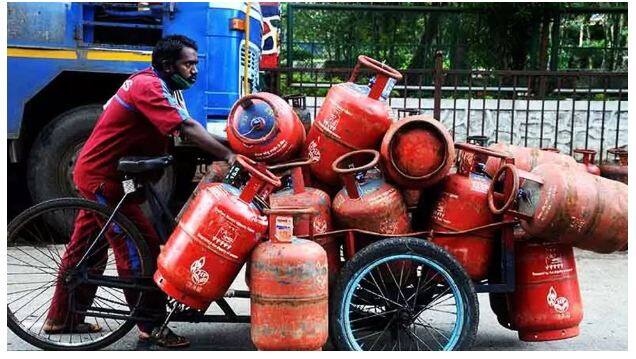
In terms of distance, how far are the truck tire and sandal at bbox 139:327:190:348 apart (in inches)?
98.7

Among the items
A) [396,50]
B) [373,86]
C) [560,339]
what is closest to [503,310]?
[560,339]

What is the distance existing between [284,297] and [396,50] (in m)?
7.12

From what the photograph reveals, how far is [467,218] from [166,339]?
1.61 m

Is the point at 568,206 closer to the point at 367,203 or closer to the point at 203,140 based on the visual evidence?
the point at 367,203

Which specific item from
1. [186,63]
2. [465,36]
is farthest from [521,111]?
[186,63]

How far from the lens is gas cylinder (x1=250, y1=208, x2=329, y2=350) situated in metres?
3.20

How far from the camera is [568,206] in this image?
341 cm

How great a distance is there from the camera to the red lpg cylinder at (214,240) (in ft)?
10.6

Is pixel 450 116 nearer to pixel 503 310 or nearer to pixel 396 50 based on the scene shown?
pixel 396 50

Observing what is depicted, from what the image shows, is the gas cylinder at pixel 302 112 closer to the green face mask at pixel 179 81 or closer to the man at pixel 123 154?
the green face mask at pixel 179 81

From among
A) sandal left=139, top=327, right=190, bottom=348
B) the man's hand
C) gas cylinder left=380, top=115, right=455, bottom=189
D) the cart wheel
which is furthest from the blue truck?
the cart wheel

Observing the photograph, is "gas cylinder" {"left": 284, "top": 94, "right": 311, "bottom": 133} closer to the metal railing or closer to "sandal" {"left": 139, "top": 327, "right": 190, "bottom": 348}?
"sandal" {"left": 139, "top": 327, "right": 190, "bottom": 348}

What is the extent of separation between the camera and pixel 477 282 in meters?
3.71

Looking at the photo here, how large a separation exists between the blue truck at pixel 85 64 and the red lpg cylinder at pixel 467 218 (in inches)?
120
